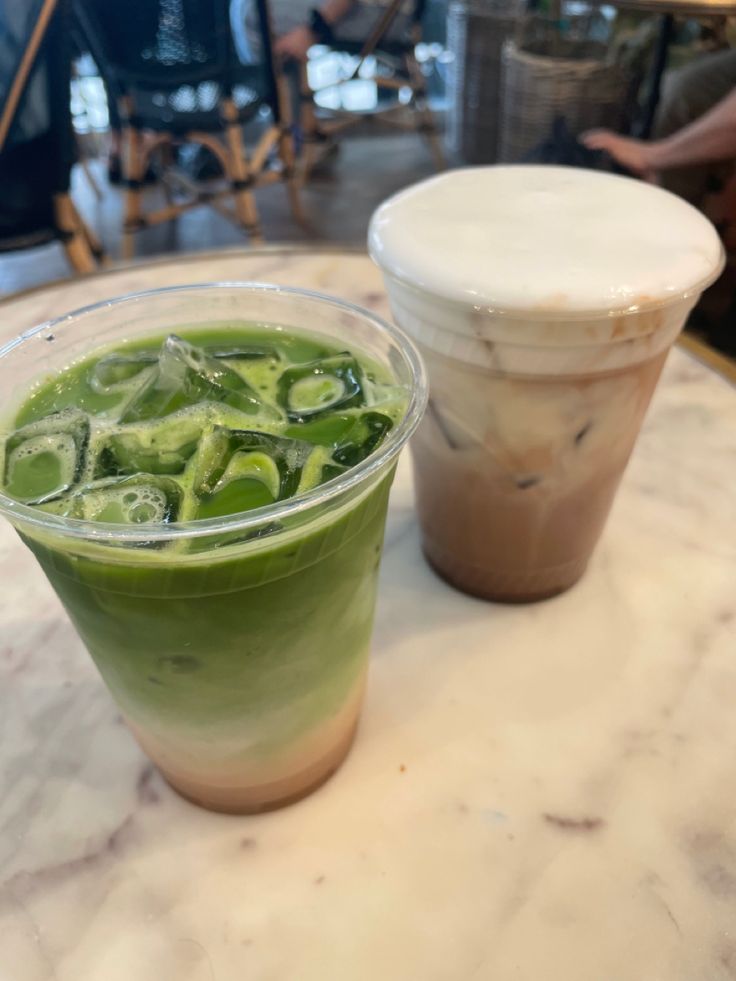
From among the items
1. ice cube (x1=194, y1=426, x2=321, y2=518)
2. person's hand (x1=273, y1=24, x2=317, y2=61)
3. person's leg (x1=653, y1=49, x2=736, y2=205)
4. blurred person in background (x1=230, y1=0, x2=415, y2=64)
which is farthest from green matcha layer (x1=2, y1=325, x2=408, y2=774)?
person's hand (x1=273, y1=24, x2=317, y2=61)

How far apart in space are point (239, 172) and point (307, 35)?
0.91 metres

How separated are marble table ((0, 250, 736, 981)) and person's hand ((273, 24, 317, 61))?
2.98 meters

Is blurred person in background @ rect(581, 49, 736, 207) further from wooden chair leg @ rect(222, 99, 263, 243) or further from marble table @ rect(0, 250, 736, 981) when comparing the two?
marble table @ rect(0, 250, 736, 981)

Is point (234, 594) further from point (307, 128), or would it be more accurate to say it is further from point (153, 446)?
point (307, 128)

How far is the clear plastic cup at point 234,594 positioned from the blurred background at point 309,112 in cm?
74

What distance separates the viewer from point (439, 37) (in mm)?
4629

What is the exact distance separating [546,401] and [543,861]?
0.34 metres

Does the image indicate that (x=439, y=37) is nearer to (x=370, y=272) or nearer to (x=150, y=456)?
(x=370, y=272)

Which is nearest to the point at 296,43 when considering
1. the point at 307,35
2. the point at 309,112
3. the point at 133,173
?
the point at 307,35

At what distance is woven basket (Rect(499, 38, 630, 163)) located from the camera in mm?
2834

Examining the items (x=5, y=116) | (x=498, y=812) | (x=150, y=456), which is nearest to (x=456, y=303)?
(x=150, y=456)

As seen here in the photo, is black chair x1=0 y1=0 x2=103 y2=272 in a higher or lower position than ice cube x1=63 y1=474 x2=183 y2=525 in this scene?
lower

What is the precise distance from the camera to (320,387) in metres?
0.58

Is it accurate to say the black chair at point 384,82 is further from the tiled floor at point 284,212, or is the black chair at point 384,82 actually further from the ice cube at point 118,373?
the ice cube at point 118,373
